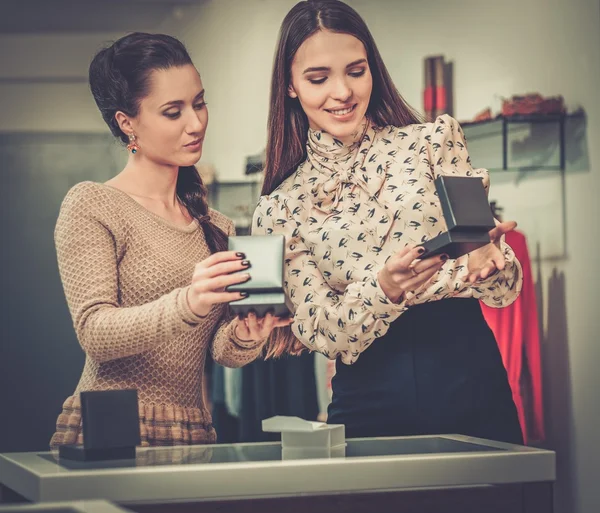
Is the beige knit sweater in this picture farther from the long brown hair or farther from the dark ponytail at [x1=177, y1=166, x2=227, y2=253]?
the long brown hair

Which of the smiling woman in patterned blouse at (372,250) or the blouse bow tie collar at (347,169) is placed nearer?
the smiling woman in patterned blouse at (372,250)

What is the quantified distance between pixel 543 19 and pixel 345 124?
255cm

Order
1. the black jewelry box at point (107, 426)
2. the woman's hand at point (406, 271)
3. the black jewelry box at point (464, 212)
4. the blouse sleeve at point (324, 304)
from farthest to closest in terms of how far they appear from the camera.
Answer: the blouse sleeve at point (324, 304)
the woman's hand at point (406, 271)
the black jewelry box at point (464, 212)
the black jewelry box at point (107, 426)

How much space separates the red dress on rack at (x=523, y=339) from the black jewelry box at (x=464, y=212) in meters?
2.57

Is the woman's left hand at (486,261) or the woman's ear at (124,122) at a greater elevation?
the woman's ear at (124,122)

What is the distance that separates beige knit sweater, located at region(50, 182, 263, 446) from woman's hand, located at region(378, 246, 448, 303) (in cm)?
37

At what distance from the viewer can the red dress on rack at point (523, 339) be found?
455 centimetres

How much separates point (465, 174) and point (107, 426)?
3.66 ft

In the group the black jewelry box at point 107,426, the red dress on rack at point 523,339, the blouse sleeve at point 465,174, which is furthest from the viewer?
the red dress on rack at point 523,339

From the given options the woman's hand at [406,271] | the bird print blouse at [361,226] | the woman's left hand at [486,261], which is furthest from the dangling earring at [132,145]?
the woman's left hand at [486,261]

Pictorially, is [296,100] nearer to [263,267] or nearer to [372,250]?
[372,250]

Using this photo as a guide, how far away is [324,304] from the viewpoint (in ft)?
8.11

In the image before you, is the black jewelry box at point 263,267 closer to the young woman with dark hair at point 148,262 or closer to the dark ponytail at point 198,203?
the young woman with dark hair at point 148,262

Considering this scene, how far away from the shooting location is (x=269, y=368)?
505cm
